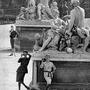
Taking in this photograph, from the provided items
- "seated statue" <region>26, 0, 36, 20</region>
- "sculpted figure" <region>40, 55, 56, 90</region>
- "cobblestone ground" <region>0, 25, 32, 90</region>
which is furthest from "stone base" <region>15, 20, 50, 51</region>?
"sculpted figure" <region>40, 55, 56, 90</region>

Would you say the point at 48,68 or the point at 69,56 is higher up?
the point at 69,56

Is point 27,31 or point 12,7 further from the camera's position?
point 12,7

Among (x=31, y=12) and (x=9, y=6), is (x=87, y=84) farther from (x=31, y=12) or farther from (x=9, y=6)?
(x=9, y=6)

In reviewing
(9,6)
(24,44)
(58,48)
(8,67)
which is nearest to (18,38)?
(24,44)

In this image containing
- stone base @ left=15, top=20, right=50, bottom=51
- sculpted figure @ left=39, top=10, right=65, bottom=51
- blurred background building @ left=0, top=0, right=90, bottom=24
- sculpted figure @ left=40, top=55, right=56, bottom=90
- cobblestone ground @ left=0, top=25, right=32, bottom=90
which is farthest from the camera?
blurred background building @ left=0, top=0, right=90, bottom=24

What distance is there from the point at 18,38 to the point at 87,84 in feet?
39.5

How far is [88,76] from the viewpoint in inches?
547

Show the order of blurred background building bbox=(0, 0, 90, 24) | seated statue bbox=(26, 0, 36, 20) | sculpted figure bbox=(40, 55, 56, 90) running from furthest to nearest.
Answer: blurred background building bbox=(0, 0, 90, 24) → seated statue bbox=(26, 0, 36, 20) → sculpted figure bbox=(40, 55, 56, 90)

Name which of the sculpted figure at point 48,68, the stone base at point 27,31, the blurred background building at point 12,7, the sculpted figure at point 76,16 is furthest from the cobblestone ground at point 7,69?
the blurred background building at point 12,7

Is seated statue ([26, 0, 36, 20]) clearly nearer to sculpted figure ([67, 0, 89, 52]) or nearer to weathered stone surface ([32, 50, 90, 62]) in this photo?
sculpted figure ([67, 0, 89, 52])

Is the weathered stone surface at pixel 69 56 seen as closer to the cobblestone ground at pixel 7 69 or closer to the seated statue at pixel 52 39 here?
the seated statue at pixel 52 39

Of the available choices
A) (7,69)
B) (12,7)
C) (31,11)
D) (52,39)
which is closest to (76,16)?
(52,39)

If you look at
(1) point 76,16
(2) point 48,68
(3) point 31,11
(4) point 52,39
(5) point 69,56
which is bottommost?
(2) point 48,68

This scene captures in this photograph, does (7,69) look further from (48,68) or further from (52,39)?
(48,68)
